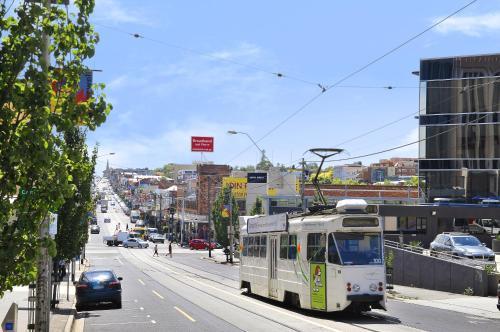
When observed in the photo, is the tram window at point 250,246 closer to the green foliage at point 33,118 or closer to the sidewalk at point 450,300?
the sidewalk at point 450,300

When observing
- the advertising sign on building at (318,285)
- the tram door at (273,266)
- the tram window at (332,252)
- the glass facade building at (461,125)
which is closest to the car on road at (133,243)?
the glass facade building at (461,125)

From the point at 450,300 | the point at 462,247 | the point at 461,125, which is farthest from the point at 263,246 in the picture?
the point at 461,125

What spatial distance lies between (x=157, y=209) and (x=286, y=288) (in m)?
141

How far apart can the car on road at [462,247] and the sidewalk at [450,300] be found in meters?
3.03

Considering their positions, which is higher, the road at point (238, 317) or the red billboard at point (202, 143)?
the red billboard at point (202, 143)

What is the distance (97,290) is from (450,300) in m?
14.0

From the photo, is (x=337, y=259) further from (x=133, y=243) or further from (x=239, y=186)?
(x=133, y=243)

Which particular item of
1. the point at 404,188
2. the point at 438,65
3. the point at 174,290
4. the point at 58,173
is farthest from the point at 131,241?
the point at 58,173

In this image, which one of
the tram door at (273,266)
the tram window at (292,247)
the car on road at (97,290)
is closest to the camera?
the tram window at (292,247)

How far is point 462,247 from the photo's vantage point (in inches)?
1428

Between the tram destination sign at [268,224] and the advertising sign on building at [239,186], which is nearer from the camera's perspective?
the tram destination sign at [268,224]

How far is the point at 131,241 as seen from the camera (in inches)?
3711

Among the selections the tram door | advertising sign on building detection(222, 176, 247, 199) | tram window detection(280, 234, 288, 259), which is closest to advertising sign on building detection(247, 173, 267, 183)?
advertising sign on building detection(222, 176, 247, 199)

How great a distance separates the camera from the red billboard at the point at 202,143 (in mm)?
137250
